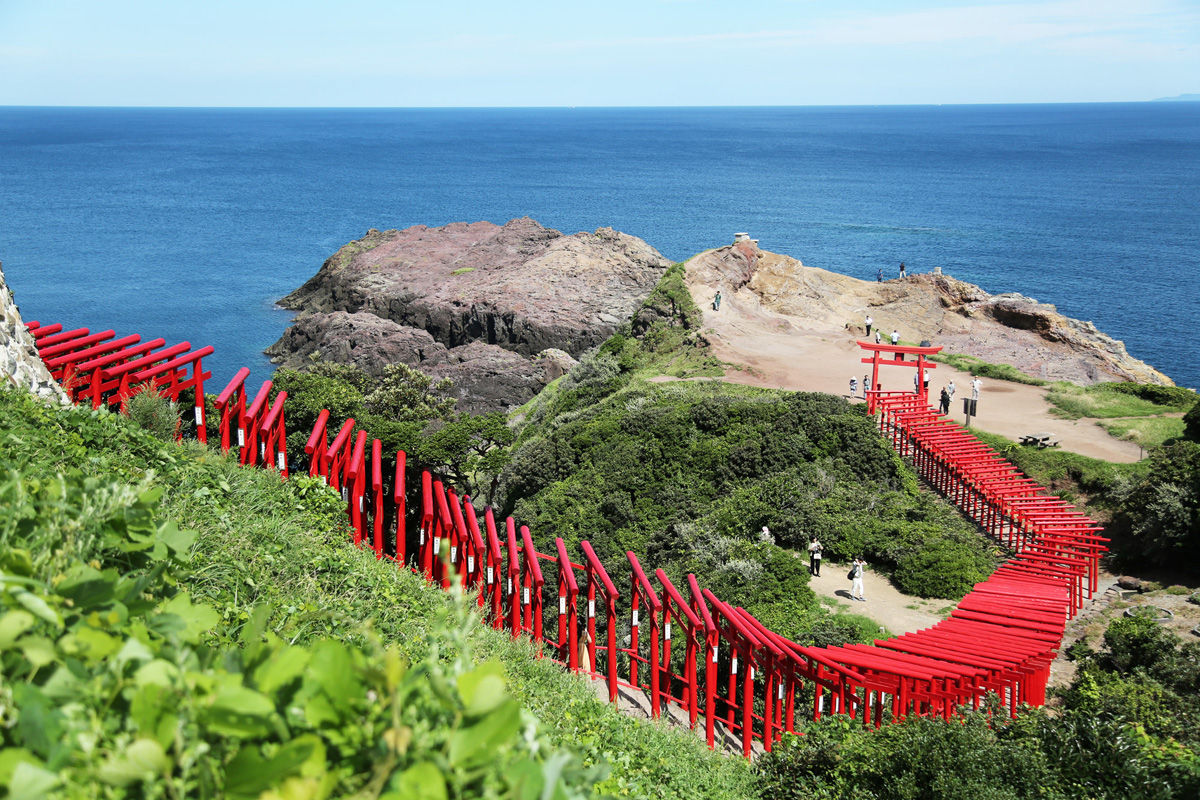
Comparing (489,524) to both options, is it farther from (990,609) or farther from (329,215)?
(329,215)

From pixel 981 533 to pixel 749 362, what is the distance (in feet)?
43.2

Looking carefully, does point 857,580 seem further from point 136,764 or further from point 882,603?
point 136,764

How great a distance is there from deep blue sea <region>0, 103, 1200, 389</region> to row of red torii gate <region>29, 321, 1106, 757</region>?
Result: 32.3m

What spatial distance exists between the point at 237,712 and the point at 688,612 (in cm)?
1027

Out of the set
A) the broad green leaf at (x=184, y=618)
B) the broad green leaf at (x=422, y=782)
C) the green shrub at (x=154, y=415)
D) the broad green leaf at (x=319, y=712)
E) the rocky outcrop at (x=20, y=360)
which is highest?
the broad green leaf at (x=319, y=712)

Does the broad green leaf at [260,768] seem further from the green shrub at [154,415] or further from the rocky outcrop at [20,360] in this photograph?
the green shrub at [154,415]

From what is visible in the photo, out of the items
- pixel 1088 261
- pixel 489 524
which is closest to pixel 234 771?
pixel 489 524

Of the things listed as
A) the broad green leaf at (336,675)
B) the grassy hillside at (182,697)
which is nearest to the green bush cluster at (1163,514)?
A: the grassy hillside at (182,697)

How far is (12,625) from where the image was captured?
3188 millimetres

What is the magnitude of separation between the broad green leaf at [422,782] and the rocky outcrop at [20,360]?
11.5 metres

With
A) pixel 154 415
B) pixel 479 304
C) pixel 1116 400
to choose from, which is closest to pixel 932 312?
pixel 1116 400

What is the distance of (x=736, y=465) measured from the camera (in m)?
22.2

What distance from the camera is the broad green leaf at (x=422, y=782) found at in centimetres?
273

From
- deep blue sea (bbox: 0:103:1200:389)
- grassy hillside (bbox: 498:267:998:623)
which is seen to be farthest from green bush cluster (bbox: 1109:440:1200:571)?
deep blue sea (bbox: 0:103:1200:389)
